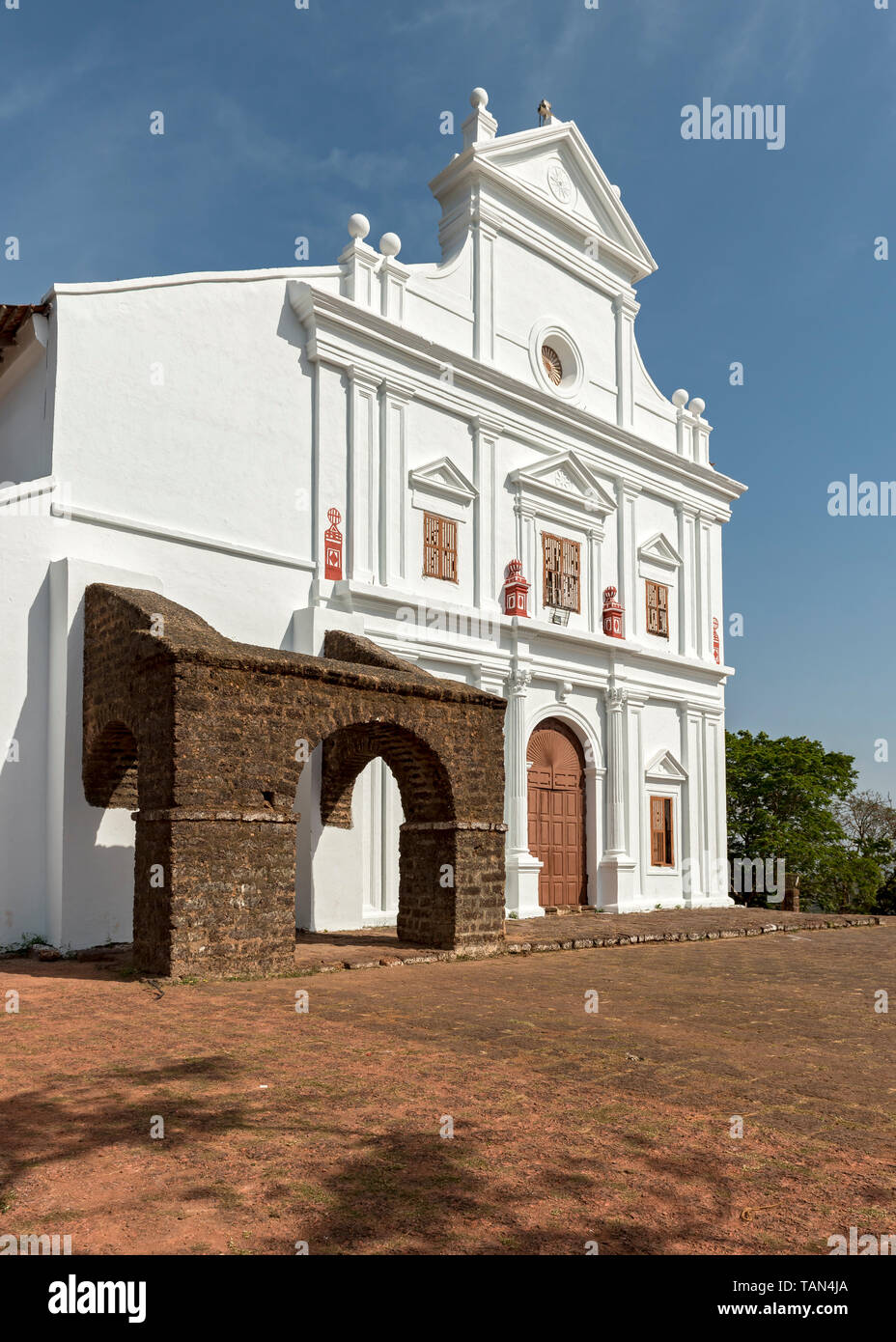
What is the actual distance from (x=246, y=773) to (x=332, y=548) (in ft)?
19.3

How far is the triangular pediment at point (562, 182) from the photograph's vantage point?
57.6 ft

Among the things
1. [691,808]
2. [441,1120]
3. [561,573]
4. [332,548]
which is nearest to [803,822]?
[691,808]

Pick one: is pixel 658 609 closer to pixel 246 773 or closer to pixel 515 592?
pixel 515 592

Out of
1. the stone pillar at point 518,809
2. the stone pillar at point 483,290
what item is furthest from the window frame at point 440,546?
the stone pillar at point 483,290

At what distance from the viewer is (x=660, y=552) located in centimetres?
2055

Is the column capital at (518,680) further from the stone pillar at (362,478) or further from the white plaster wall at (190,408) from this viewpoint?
the white plaster wall at (190,408)

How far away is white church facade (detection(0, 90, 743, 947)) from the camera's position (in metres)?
11.3

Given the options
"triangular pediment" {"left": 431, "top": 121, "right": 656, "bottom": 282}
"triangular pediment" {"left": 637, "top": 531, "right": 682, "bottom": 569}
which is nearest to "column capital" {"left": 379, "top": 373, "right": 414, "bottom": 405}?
"triangular pediment" {"left": 431, "top": 121, "right": 656, "bottom": 282}

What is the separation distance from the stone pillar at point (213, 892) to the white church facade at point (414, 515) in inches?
95.6
